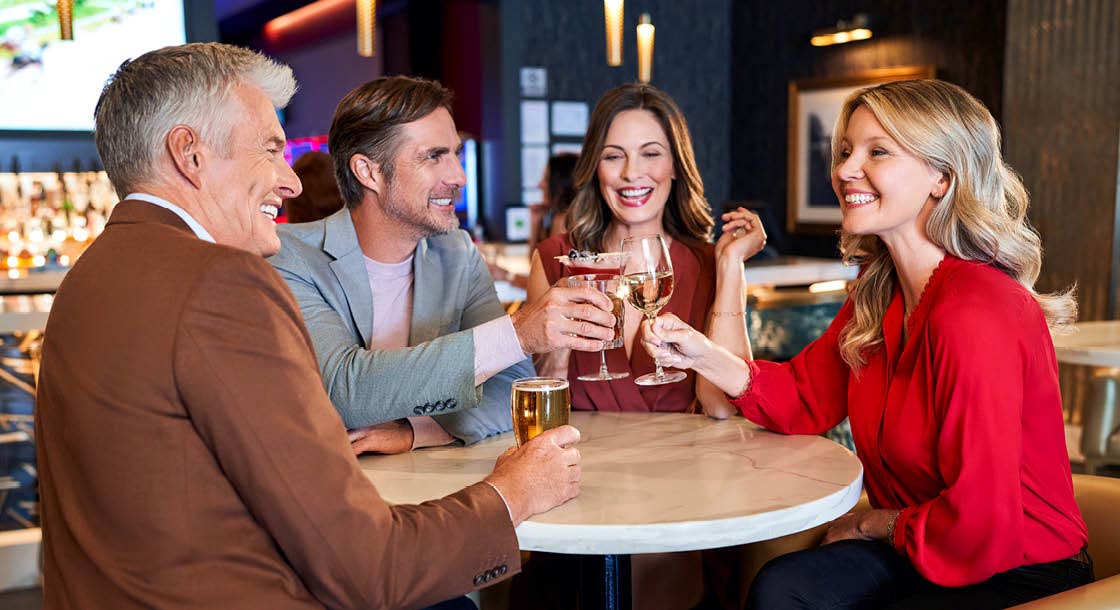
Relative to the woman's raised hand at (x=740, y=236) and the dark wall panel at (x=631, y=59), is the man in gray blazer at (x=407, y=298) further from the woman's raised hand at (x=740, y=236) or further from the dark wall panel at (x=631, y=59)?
the dark wall panel at (x=631, y=59)

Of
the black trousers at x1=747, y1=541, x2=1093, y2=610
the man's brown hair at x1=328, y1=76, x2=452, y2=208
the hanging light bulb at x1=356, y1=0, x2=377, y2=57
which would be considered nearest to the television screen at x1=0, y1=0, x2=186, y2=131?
the hanging light bulb at x1=356, y1=0, x2=377, y2=57

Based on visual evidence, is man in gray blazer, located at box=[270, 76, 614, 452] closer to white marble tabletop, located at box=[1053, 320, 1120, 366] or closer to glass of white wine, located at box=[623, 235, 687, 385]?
glass of white wine, located at box=[623, 235, 687, 385]

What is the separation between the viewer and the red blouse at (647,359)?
2.38m

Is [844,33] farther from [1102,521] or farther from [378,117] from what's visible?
[1102,521]

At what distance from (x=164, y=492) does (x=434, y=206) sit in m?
1.15

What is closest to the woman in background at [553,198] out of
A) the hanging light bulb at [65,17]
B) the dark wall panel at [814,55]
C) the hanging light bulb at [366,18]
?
the hanging light bulb at [366,18]

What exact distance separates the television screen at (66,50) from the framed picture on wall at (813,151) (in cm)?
459

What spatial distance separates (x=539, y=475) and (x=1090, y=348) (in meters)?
2.27

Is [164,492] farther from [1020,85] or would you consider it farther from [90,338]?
[1020,85]

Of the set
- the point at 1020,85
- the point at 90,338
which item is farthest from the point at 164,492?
the point at 1020,85

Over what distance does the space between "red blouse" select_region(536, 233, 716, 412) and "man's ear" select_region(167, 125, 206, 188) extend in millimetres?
1233

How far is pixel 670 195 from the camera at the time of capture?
263 cm

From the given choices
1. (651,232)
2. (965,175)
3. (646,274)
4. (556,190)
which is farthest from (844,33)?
(646,274)

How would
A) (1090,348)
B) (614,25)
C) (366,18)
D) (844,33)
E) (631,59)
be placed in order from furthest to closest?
(631,59) → (844,33) → (366,18) → (614,25) → (1090,348)
